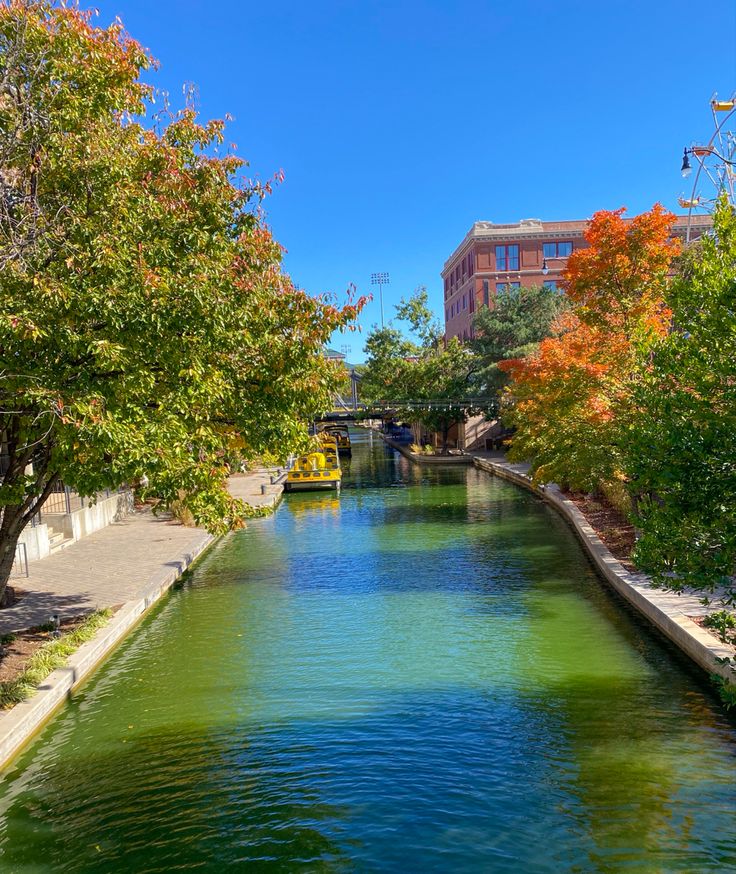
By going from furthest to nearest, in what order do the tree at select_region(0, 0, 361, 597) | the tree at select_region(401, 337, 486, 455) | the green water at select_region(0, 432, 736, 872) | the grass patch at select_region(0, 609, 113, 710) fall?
the tree at select_region(401, 337, 486, 455)
the grass patch at select_region(0, 609, 113, 710)
the tree at select_region(0, 0, 361, 597)
the green water at select_region(0, 432, 736, 872)

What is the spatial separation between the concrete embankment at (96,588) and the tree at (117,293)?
7.46 ft

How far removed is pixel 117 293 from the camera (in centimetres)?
922

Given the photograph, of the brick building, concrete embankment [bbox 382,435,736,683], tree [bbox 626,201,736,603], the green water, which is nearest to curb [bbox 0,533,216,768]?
the green water

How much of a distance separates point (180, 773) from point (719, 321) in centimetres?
861

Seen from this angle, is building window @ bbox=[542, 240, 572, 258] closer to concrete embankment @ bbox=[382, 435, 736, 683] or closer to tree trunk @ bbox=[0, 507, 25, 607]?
concrete embankment @ bbox=[382, 435, 736, 683]

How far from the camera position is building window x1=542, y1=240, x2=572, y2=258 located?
6956cm

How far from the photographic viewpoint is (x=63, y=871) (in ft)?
25.2

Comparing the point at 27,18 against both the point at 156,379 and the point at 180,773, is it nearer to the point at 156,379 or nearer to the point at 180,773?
the point at 156,379

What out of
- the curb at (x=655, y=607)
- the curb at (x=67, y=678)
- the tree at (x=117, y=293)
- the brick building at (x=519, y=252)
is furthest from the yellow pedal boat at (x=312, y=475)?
the brick building at (x=519, y=252)

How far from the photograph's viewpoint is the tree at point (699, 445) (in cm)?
773

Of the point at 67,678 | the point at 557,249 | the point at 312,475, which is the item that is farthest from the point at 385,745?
the point at 557,249

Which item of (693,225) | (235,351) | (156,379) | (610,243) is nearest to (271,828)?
(156,379)

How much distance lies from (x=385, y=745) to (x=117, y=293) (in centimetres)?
689

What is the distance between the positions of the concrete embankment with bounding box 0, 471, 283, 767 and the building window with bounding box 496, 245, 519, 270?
49.9 metres
